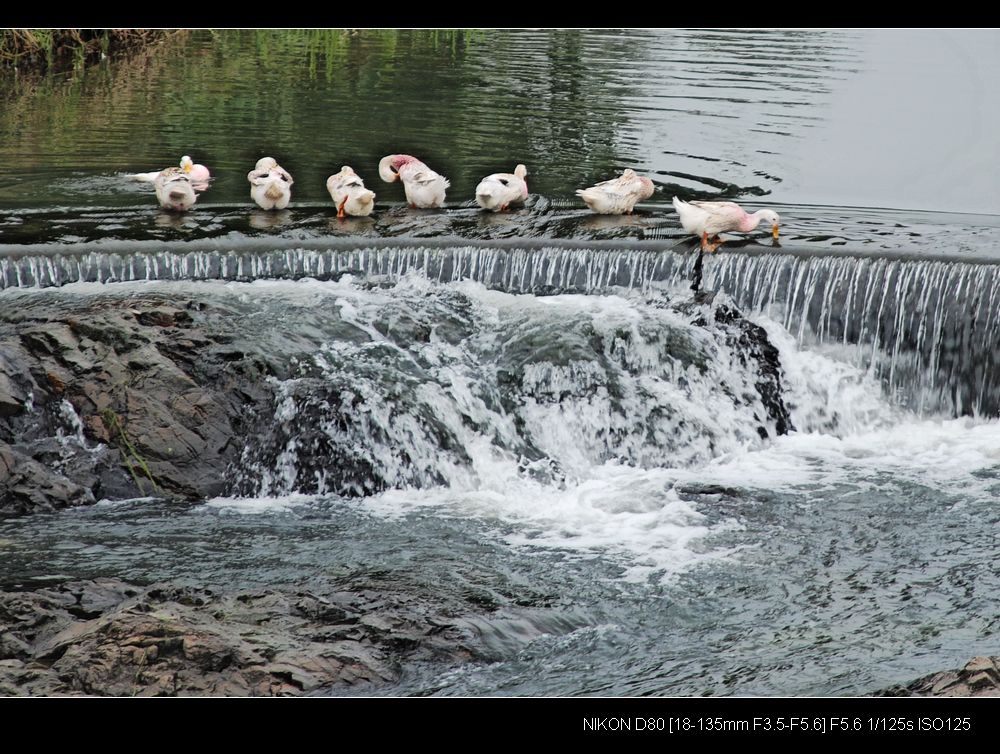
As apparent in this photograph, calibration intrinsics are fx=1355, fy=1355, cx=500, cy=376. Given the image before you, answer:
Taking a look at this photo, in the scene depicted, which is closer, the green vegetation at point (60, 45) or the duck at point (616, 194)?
the duck at point (616, 194)

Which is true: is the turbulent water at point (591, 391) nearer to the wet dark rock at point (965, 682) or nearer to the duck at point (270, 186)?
the duck at point (270, 186)

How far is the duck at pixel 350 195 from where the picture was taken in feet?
36.5

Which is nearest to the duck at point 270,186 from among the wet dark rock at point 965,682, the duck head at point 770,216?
the duck head at point 770,216

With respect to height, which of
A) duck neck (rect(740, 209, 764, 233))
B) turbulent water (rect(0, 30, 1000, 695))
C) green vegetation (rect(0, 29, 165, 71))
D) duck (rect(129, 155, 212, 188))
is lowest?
turbulent water (rect(0, 30, 1000, 695))

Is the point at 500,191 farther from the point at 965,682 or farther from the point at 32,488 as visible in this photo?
the point at 965,682

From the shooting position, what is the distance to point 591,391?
30.2 ft

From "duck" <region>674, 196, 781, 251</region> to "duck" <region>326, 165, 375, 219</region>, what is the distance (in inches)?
101

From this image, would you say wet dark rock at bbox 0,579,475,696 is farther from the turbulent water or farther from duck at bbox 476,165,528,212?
duck at bbox 476,165,528,212

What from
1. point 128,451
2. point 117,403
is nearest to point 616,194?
point 117,403

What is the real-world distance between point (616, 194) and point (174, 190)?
3.65m

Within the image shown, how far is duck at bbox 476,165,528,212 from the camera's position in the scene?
11.3m

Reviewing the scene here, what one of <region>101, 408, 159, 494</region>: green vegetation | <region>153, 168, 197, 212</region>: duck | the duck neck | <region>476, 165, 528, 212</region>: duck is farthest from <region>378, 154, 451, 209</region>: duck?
<region>101, 408, 159, 494</region>: green vegetation

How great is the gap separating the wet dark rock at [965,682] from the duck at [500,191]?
271 inches

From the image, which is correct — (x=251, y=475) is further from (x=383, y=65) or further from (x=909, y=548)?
(x=383, y=65)
